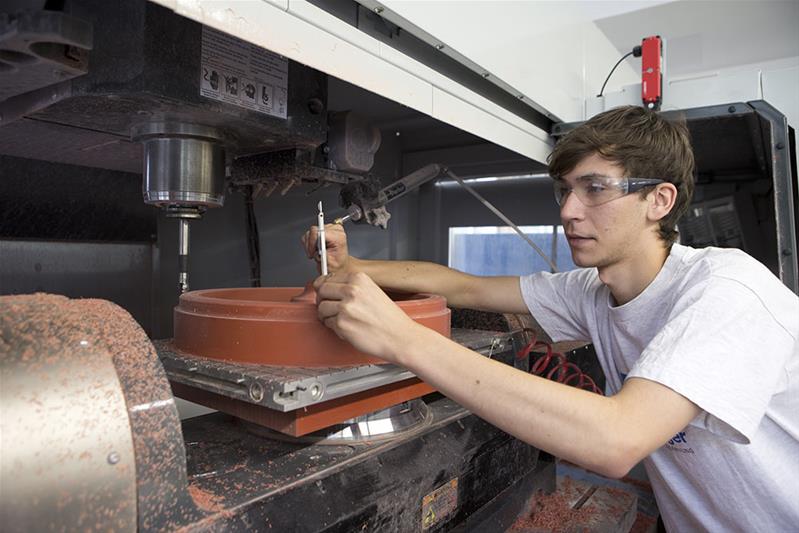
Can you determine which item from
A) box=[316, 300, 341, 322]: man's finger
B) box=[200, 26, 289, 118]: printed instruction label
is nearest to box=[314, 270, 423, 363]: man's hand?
box=[316, 300, 341, 322]: man's finger

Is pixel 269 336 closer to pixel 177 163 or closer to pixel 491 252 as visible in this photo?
pixel 177 163

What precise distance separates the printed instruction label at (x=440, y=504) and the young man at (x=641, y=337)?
0.15 m

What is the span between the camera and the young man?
27.1 inches

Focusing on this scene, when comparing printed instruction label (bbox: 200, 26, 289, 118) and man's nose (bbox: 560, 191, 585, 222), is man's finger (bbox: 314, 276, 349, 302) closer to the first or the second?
printed instruction label (bbox: 200, 26, 289, 118)

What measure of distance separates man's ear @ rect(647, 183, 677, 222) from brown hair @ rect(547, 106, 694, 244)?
0.05 feet

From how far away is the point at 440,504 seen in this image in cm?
77

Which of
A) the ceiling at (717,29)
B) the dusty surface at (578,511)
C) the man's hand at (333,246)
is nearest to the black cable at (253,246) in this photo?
the man's hand at (333,246)

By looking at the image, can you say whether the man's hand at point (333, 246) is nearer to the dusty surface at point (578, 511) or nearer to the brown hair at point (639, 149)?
the brown hair at point (639, 149)

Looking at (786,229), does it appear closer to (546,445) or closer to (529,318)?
(529,318)

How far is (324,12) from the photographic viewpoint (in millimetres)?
720

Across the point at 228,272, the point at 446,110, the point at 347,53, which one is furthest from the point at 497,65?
the point at 228,272

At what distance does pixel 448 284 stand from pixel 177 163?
2.09ft

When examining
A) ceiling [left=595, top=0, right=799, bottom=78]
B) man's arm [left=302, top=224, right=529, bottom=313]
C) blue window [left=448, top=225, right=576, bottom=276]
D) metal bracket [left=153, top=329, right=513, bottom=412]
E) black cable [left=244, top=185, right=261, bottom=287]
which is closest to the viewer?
metal bracket [left=153, top=329, right=513, bottom=412]

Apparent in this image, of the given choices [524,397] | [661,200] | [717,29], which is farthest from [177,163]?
[717,29]
